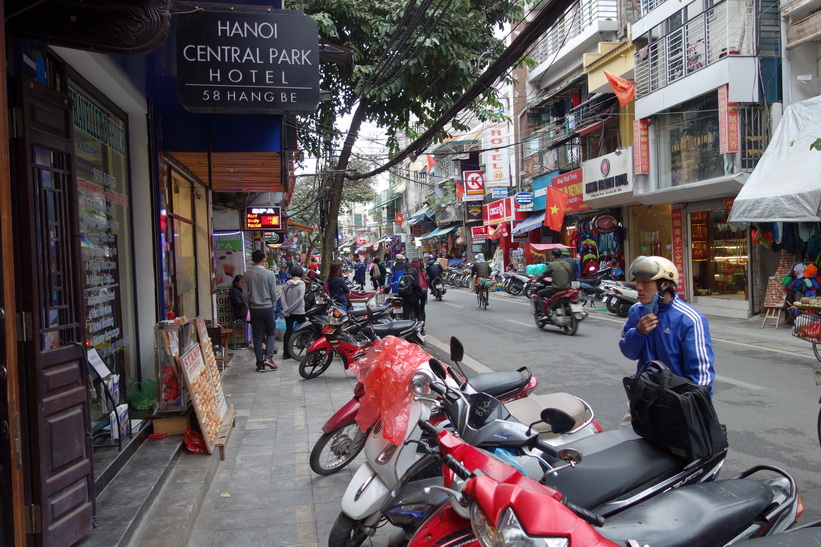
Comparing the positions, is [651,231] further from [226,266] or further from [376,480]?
[376,480]

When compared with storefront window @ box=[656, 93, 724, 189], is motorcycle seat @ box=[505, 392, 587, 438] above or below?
below

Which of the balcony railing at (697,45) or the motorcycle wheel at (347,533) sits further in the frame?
the balcony railing at (697,45)

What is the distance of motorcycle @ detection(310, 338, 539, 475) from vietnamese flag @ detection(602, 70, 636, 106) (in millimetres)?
15755

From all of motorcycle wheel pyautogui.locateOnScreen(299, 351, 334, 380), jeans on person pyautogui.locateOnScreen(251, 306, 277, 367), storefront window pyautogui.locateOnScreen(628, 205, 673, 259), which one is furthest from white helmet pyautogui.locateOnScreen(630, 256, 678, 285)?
storefront window pyautogui.locateOnScreen(628, 205, 673, 259)

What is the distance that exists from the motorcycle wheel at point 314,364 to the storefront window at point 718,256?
11625 mm

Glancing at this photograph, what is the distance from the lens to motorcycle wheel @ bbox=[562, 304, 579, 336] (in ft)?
39.0

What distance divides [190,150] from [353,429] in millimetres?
3989

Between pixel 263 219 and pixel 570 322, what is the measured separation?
7.21 metres

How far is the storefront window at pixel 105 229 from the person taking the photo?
195 inches

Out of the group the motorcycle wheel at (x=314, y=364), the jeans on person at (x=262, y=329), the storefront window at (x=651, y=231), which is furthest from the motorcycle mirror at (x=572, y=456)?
the storefront window at (x=651, y=231)

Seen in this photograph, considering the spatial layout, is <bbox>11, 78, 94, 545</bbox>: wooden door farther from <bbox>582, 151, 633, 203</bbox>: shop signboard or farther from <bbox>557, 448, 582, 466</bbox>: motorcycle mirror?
<bbox>582, 151, 633, 203</bbox>: shop signboard

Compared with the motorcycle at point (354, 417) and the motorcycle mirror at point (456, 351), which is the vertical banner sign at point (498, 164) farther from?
the motorcycle mirror at point (456, 351)

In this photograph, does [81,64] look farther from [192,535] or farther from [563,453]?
[563,453]

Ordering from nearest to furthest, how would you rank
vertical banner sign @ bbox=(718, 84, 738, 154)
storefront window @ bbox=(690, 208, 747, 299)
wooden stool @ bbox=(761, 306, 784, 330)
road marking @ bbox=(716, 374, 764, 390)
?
road marking @ bbox=(716, 374, 764, 390) < wooden stool @ bbox=(761, 306, 784, 330) < vertical banner sign @ bbox=(718, 84, 738, 154) < storefront window @ bbox=(690, 208, 747, 299)
